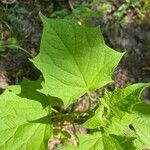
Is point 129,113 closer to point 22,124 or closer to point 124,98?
point 124,98

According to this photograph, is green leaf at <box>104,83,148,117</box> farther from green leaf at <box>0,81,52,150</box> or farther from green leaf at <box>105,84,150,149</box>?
green leaf at <box>0,81,52,150</box>

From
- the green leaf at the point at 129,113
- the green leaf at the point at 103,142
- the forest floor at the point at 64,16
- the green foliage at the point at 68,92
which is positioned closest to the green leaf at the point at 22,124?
the green foliage at the point at 68,92

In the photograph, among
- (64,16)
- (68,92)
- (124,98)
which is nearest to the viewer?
(124,98)

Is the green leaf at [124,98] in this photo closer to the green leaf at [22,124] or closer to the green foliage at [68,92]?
the green foliage at [68,92]

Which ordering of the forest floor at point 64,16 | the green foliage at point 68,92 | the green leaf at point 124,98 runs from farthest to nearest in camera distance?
the forest floor at point 64,16
the green foliage at point 68,92
the green leaf at point 124,98

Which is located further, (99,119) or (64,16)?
(64,16)

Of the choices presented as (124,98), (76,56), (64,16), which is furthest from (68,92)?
(64,16)

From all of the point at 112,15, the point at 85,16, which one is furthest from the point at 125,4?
the point at 85,16

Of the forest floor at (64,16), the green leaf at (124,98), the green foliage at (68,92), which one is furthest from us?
the forest floor at (64,16)
